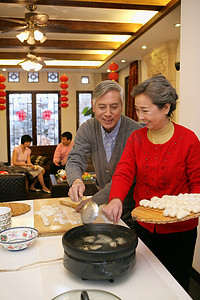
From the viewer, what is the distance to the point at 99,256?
102cm

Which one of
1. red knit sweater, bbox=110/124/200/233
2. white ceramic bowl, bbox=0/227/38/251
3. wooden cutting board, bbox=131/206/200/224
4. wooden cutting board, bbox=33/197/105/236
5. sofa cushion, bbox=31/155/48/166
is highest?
red knit sweater, bbox=110/124/200/233

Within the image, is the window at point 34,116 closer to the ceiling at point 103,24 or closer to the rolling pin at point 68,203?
the ceiling at point 103,24

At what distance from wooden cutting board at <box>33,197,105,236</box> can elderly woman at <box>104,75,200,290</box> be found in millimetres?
303

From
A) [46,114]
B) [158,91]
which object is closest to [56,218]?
→ [158,91]

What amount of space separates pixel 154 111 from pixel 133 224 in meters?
0.82

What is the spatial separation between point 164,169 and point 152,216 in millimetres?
404

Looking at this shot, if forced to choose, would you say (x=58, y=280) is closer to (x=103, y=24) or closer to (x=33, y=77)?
(x=103, y=24)

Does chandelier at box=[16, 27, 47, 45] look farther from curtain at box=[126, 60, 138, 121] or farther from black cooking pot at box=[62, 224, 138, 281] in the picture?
curtain at box=[126, 60, 138, 121]

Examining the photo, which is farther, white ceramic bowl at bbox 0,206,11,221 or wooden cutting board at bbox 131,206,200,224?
white ceramic bowl at bbox 0,206,11,221

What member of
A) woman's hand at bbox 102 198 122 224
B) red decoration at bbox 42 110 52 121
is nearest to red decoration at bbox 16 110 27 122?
red decoration at bbox 42 110 52 121

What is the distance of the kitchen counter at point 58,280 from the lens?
1.00 meters

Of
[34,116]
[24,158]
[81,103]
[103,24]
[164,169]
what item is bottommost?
[24,158]

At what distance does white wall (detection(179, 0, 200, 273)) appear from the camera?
273cm

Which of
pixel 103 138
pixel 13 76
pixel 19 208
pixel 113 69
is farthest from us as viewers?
pixel 13 76
